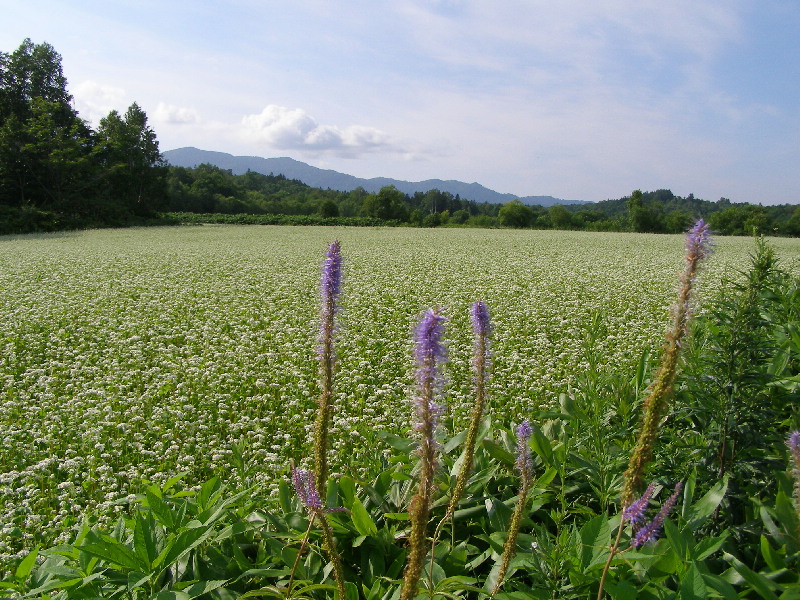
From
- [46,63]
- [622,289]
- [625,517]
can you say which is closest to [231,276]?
[622,289]

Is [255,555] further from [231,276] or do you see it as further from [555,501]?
[231,276]

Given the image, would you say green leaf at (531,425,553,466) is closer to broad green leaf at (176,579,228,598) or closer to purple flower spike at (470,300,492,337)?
purple flower spike at (470,300,492,337)

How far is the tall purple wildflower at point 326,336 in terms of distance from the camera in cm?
188

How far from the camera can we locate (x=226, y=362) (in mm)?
8406

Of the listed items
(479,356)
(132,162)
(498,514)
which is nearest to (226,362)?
(498,514)

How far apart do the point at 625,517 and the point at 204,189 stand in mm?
90636

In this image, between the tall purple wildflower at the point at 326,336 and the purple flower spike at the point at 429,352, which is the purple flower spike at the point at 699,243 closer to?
the purple flower spike at the point at 429,352

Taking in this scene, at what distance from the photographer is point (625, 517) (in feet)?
5.24

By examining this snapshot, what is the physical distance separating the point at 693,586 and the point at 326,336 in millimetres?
1571

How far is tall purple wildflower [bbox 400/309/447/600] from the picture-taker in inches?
60.0

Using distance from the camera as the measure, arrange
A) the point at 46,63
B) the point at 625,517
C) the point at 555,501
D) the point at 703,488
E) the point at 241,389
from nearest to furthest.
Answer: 1. the point at 625,517
2. the point at 703,488
3. the point at 555,501
4. the point at 241,389
5. the point at 46,63

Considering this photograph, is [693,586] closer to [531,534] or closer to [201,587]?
[531,534]

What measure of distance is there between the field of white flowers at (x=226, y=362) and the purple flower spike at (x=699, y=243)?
0.12 m

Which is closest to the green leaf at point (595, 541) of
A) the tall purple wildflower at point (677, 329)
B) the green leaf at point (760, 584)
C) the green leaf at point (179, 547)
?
the green leaf at point (760, 584)
